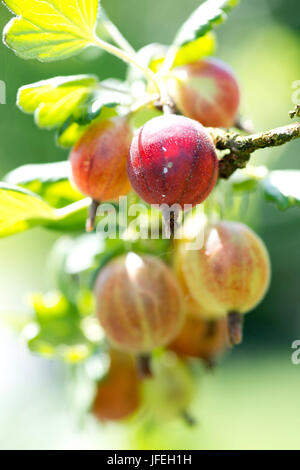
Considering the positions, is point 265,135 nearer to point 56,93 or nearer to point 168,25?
point 56,93

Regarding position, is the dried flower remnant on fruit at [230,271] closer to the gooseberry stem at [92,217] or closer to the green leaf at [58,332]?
the gooseberry stem at [92,217]

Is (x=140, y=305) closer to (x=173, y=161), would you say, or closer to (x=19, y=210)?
(x=19, y=210)

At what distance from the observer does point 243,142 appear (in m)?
0.92

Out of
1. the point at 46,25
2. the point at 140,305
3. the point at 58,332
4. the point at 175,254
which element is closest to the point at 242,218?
the point at 175,254

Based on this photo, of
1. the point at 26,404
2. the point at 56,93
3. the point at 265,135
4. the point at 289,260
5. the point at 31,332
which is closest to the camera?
the point at 265,135

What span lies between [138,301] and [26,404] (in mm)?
2800

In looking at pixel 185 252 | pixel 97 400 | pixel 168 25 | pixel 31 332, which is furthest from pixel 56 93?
pixel 168 25

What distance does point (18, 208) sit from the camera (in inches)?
48.3

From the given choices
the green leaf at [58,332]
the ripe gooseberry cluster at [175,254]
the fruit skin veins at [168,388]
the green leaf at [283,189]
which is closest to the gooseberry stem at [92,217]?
the ripe gooseberry cluster at [175,254]

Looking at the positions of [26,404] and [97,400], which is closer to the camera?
[97,400]

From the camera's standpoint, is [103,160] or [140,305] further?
[140,305]

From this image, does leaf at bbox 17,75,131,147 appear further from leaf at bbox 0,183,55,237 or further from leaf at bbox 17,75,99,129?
leaf at bbox 0,183,55,237

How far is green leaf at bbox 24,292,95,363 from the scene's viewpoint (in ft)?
4.98

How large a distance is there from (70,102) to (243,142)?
40 cm
